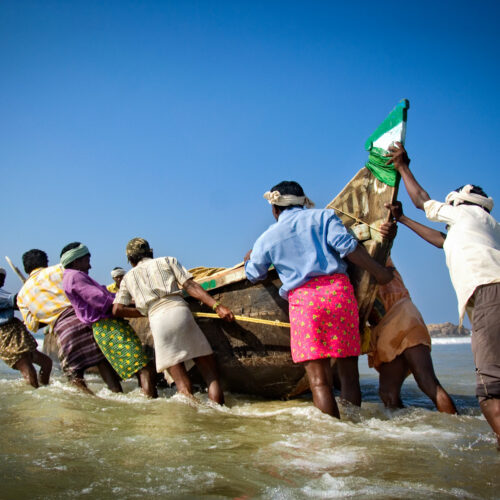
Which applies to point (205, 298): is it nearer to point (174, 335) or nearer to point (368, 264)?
point (174, 335)

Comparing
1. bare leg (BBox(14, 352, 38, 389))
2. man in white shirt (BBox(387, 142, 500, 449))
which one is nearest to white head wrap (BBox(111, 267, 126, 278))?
bare leg (BBox(14, 352, 38, 389))

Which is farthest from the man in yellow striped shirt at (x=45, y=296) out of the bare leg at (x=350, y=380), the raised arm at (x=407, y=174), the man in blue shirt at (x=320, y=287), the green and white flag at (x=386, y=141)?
the raised arm at (x=407, y=174)

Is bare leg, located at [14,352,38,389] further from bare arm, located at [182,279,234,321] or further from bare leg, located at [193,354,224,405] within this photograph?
bare arm, located at [182,279,234,321]

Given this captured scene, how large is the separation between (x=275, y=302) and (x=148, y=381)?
1.58 metres

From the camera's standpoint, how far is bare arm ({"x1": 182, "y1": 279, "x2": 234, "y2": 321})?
14.6 ft

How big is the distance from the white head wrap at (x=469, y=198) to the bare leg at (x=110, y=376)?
3831mm

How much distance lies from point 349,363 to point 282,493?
1.75m

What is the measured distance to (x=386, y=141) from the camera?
4.12 meters

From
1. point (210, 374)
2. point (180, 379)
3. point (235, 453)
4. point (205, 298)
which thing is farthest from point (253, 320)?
point (235, 453)

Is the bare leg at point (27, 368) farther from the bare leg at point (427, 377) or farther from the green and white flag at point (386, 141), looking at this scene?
the green and white flag at point (386, 141)

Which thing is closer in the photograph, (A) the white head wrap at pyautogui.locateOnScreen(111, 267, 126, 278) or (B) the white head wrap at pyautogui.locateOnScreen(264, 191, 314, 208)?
(B) the white head wrap at pyautogui.locateOnScreen(264, 191, 314, 208)

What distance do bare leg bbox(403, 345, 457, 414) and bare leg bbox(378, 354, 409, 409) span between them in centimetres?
14

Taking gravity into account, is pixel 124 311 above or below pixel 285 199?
below

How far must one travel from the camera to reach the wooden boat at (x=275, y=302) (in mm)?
4090
